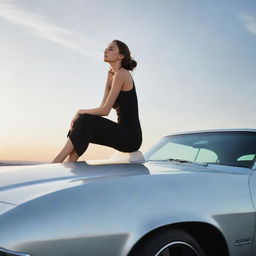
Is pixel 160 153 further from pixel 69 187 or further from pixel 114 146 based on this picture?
pixel 69 187

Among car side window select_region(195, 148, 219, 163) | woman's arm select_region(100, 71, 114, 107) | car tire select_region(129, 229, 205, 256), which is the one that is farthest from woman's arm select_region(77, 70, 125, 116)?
car tire select_region(129, 229, 205, 256)

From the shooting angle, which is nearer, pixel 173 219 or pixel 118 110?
pixel 173 219

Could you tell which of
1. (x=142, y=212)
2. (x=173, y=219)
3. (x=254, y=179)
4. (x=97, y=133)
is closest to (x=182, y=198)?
(x=173, y=219)

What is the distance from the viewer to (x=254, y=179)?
130 inches

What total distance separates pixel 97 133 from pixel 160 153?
2.96 ft

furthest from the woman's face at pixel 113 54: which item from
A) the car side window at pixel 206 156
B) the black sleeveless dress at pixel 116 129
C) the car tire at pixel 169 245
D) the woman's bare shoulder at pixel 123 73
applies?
the car tire at pixel 169 245

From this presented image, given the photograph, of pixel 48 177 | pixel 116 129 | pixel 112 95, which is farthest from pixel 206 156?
pixel 48 177

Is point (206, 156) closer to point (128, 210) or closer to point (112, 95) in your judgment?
point (112, 95)

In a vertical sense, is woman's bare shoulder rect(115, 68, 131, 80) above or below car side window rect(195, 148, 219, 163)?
above

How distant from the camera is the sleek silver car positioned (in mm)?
2197

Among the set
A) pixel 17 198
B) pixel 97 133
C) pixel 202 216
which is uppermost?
pixel 97 133

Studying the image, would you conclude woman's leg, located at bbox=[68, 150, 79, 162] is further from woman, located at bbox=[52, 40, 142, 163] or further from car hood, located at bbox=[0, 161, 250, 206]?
car hood, located at bbox=[0, 161, 250, 206]

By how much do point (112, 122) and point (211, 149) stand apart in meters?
0.94

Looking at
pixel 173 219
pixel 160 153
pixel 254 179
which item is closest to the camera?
pixel 173 219
